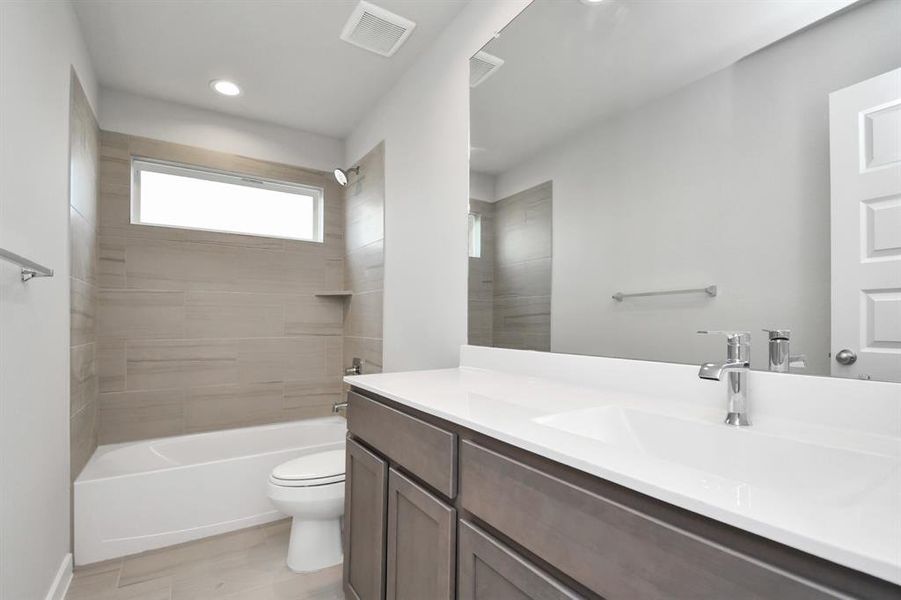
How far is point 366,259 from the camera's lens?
3020mm

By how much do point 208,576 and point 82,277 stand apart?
1.62 meters

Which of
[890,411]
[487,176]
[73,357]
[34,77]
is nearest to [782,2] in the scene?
[890,411]

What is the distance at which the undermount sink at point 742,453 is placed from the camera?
71 cm

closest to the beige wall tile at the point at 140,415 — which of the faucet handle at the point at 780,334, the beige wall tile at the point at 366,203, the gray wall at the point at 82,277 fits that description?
the gray wall at the point at 82,277

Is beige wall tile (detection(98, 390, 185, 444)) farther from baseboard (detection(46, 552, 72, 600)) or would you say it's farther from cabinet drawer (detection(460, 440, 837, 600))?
cabinet drawer (detection(460, 440, 837, 600))

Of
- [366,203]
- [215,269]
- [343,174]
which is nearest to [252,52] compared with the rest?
[343,174]

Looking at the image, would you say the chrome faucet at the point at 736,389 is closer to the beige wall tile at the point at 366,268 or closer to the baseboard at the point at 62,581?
the beige wall tile at the point at 366,268

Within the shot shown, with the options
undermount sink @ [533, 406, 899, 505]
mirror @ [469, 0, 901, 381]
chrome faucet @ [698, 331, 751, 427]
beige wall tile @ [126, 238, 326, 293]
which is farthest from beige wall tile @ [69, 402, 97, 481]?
chrome faucet @ [698, 331, 751, 427]

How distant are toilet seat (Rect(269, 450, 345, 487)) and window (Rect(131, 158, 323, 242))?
185 centimetres

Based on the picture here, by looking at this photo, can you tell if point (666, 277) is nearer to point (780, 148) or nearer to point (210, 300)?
point (780, 148)

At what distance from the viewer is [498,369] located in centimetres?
176

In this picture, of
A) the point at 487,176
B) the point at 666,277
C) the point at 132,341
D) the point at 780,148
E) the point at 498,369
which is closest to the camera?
the point at 780,148

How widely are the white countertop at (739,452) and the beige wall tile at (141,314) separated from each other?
2139 mm

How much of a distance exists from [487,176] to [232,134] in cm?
221
